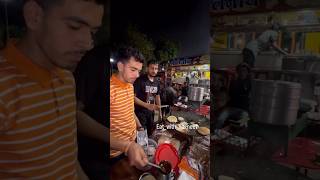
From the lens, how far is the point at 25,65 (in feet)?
4.48

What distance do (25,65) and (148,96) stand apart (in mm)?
845

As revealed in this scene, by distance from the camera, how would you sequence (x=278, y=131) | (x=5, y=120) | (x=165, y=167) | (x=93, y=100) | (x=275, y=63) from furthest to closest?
(x=278, y=131) < (x=275, y=63) < (x=165, y=167) < (x=93, y=100) < (x=5, y=120)

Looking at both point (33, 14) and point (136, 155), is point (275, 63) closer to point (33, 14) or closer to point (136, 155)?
point (136, 155)

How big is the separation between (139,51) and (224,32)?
709mm

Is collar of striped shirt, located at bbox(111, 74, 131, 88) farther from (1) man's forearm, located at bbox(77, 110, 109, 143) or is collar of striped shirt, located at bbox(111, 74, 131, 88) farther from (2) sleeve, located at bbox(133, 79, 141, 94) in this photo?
(1) man's forearm, located at bbox(77, 110, 109, 143)

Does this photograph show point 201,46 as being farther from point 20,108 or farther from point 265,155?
point 20,108

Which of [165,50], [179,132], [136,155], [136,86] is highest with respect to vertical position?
[165,50]

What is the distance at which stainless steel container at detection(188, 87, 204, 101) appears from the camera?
7.07ft

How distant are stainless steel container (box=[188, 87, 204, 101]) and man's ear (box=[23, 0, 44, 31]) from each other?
105cm

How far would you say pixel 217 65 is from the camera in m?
2.45

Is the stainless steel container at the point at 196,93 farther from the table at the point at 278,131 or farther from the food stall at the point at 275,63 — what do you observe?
the table at the point at 278,131

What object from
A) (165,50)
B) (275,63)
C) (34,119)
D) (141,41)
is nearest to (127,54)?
(141,41)

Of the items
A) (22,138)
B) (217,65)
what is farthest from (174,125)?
(22,138)

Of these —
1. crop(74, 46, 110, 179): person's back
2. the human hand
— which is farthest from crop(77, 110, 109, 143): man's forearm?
the human hand
